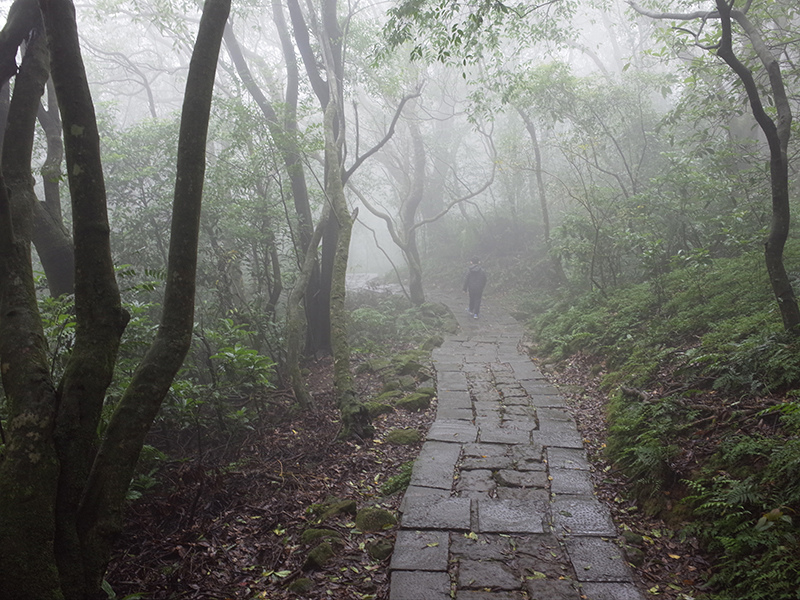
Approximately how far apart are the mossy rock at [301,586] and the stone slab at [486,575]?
35.0 inches

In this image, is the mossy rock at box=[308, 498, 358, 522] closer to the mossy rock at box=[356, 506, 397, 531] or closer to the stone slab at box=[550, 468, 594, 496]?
the mossy rock at box=[356, 506, 397, 531]

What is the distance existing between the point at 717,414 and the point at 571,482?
1.29m

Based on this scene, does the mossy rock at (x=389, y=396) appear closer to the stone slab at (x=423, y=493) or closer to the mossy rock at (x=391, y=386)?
the mossy rock at (x=391, y=386)

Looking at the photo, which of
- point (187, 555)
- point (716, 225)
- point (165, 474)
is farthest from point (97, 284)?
point (716, 225)

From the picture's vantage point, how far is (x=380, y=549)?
337 cm

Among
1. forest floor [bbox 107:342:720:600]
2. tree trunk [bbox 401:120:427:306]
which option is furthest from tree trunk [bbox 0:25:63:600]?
tree trunk [bbox 401:120:427:306]

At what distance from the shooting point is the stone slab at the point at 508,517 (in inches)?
141

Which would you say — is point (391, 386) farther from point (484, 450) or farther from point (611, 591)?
point (611, 591)

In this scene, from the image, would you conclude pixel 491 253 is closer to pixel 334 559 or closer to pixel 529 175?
pixel 529 175

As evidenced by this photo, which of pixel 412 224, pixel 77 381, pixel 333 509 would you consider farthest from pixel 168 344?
pixel 412 224

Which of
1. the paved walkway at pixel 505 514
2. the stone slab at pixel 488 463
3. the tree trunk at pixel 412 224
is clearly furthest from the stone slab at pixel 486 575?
the tree trunk at pixel 412 224

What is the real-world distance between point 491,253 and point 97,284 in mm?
16514

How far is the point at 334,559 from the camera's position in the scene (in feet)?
10.8

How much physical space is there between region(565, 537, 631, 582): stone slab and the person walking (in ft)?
30.7
